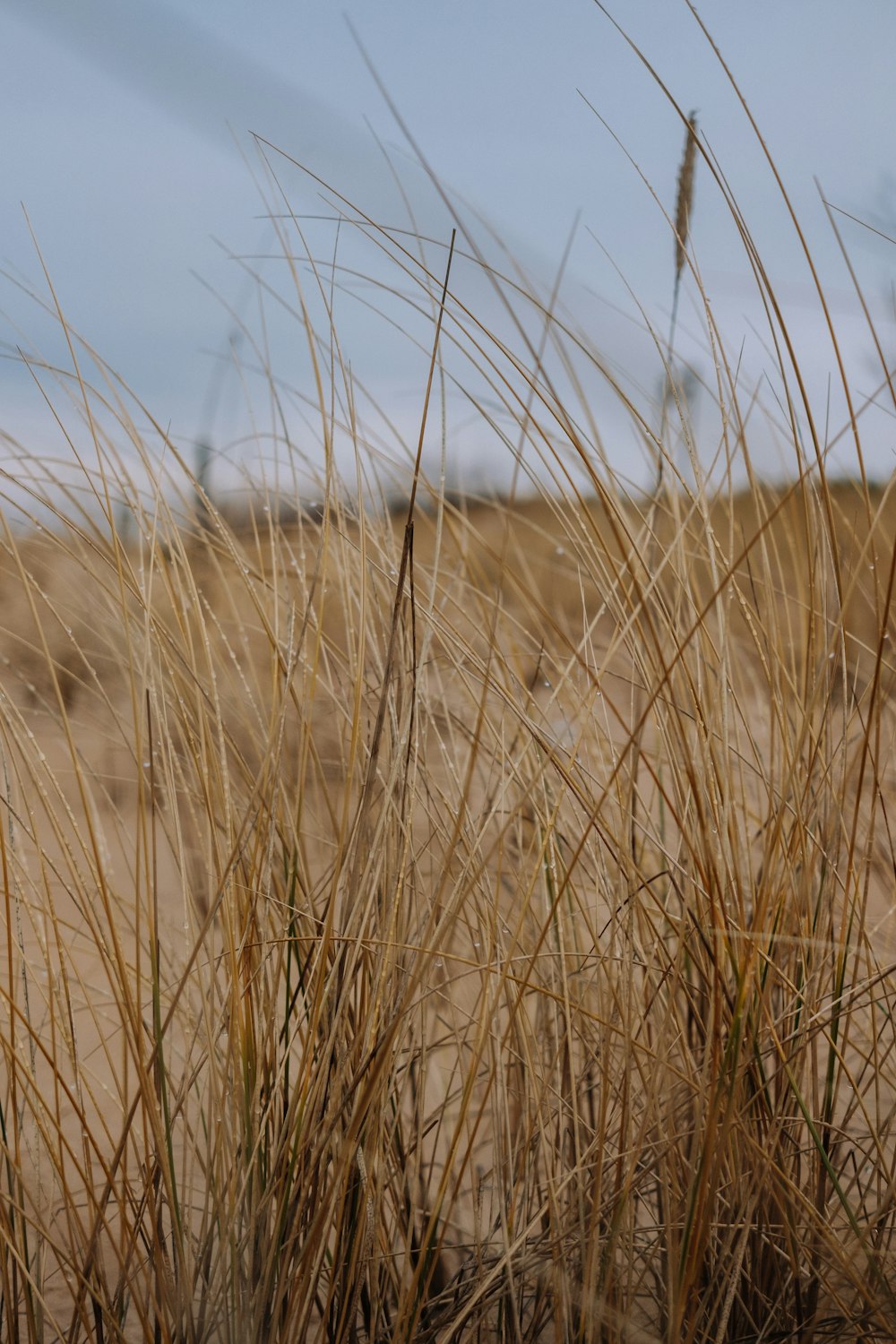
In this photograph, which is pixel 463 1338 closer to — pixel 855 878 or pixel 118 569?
pixel 855 878

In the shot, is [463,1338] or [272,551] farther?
[272,551]

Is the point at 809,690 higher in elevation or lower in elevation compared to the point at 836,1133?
higher

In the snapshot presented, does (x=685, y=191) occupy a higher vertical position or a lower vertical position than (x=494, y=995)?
higher

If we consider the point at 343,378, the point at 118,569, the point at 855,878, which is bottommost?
the point at 855,878

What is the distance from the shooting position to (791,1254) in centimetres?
78

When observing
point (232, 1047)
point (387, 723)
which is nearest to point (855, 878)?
point (387, 723)

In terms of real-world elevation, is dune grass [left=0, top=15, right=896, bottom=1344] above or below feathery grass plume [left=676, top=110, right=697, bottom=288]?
below

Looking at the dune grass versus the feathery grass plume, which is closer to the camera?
the dune grass

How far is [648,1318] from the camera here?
93 centimetres

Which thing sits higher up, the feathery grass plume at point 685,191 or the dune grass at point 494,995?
the feathery grass plume at point 685,191

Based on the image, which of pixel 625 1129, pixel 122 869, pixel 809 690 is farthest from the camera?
pixel 122 869

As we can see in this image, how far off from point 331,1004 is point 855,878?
43 cm

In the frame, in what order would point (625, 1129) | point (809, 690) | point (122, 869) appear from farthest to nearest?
point (122, 869)
point (809, 690)
point (625, 1129)

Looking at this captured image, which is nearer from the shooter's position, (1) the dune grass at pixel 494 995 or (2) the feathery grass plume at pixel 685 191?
(1) the dune grass at pixel 494 995
